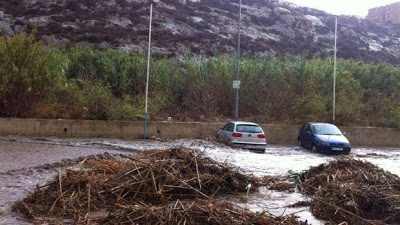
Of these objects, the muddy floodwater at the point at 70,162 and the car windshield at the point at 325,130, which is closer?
the muddy floodwater at the point at 70,162

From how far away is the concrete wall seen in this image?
22250mm

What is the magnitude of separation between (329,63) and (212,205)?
101 ft

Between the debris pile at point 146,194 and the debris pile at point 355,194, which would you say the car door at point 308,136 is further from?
the debris pile at point 146,194

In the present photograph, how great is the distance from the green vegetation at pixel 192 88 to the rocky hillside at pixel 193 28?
10315 mm

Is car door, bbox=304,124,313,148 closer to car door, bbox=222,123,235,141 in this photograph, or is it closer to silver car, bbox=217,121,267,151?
silver car, bbox=217,121,267,151

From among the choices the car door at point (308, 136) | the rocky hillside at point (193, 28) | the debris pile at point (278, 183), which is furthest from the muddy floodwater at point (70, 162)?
the rocky hillside at point (193, 28)

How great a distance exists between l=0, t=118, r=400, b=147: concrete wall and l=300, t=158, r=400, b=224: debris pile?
46.6 ft

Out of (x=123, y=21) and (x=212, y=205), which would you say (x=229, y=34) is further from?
(x=212, y=205)

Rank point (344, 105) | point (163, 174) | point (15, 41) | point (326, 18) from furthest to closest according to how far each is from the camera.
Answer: point (326, 18)
point (344, 105)
point (15, 41)
point (163, 174)

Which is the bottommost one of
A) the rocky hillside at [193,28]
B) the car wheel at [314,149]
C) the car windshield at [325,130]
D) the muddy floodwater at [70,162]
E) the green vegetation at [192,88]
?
the car wheel at [314,149]

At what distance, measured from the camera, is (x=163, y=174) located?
8375 mm

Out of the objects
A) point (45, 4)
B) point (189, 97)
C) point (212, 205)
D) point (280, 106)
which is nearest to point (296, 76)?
point (280, 106)

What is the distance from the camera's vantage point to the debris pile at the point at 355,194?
772 centimetres

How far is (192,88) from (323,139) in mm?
11561
